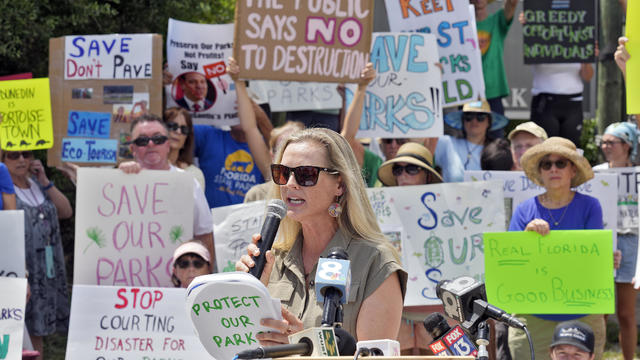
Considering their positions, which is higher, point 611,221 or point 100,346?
point 611,221

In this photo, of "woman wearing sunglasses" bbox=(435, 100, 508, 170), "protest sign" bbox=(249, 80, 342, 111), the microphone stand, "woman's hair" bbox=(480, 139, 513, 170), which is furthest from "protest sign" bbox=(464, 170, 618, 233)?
the microphone stand

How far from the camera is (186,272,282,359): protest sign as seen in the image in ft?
8.36

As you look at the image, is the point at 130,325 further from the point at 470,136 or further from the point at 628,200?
the point at 628,200

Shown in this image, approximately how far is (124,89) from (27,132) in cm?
78

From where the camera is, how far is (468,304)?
2639 millimetres

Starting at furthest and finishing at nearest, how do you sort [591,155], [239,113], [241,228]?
1. [591,155]
2. [239,113]
3. [241,228]

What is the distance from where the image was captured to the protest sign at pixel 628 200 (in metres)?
7.03

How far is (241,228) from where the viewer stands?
606 centimetres

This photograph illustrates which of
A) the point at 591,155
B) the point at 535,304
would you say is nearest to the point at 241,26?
the point at 535,304

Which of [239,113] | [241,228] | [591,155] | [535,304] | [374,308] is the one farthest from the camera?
[591,155]

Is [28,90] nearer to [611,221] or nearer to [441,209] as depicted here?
[441,209]

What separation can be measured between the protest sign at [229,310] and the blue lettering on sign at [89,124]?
14.9ft

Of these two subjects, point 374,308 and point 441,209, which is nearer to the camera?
point 374,308

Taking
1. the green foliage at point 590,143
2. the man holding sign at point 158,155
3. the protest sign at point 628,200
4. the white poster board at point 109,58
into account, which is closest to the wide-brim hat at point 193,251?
the man holding sign at point 158,155
